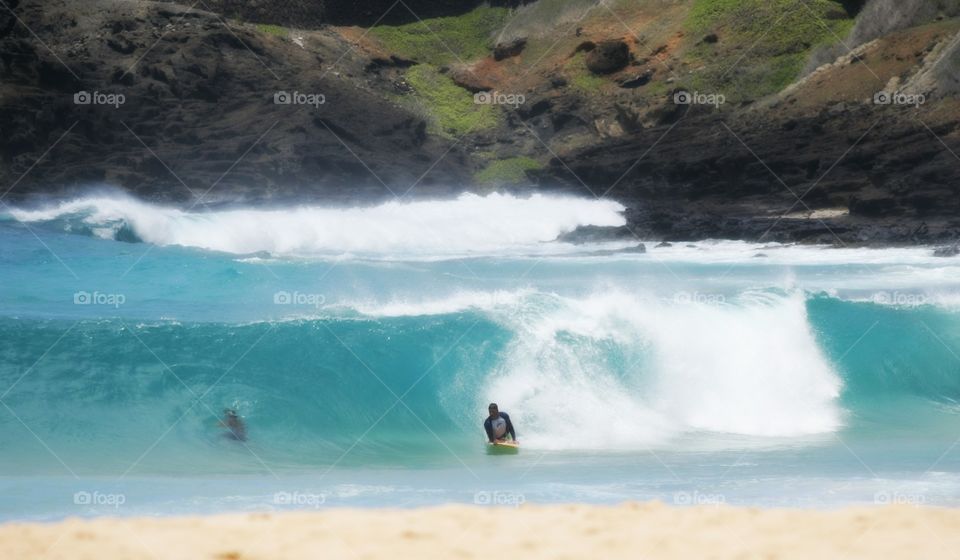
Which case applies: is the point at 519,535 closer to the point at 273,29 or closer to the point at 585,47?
the point at 585,47

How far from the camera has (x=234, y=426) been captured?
10070 mm

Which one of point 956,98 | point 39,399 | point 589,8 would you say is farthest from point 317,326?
point 589,8

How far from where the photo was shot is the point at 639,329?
41.5 ft

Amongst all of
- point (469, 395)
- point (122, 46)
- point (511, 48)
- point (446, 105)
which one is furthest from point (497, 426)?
point (511, 48)

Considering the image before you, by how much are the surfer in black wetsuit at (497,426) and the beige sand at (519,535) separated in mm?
3115

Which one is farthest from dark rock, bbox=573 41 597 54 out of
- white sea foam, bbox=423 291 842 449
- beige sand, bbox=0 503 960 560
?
beige sand, bbox=0 503 960 560

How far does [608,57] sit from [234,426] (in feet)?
108

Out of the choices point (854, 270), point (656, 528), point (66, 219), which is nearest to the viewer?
point (656, 528)

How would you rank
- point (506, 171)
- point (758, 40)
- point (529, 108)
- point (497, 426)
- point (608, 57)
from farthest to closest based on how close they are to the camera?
point (529, 108) < point (608, 57) < point (506, 171) < point (758, 40) < point (497, 426)

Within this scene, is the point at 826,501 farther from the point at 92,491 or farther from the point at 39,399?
the point at 39,399

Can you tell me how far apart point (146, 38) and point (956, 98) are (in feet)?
89.7

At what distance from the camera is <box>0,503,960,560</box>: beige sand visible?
556cm

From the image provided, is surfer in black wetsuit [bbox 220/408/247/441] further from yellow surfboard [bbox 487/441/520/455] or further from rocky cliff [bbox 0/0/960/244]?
rocky cliff [bbox 0/0/960/244]

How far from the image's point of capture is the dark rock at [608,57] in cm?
4056
